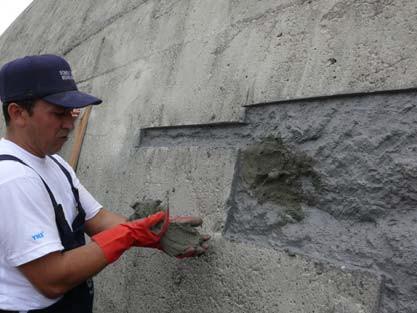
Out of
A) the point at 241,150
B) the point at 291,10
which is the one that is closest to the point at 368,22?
the point at 291,10

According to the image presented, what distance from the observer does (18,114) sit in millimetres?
1620

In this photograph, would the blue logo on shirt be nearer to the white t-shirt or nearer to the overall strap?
the white t-shirt

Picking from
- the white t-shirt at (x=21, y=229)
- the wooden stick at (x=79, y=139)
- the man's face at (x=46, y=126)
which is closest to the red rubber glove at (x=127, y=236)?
the white t-shirt at (x=21, y=229)

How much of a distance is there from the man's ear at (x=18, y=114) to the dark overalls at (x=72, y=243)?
0.16m

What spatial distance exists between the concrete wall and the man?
0.82 ft

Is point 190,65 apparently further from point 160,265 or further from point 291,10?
point 160,265

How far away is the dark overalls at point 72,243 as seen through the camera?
1.57 m

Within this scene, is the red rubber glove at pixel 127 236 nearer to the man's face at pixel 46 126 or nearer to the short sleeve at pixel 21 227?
the short sleeve at pixel 21 227

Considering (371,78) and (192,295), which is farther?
(192,295)

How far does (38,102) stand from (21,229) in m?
0.47

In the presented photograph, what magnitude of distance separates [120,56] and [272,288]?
207cm

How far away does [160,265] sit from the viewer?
2.12 m

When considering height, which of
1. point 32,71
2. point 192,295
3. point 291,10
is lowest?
point 192,295

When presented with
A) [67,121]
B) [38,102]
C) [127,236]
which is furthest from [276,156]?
[38,102]
